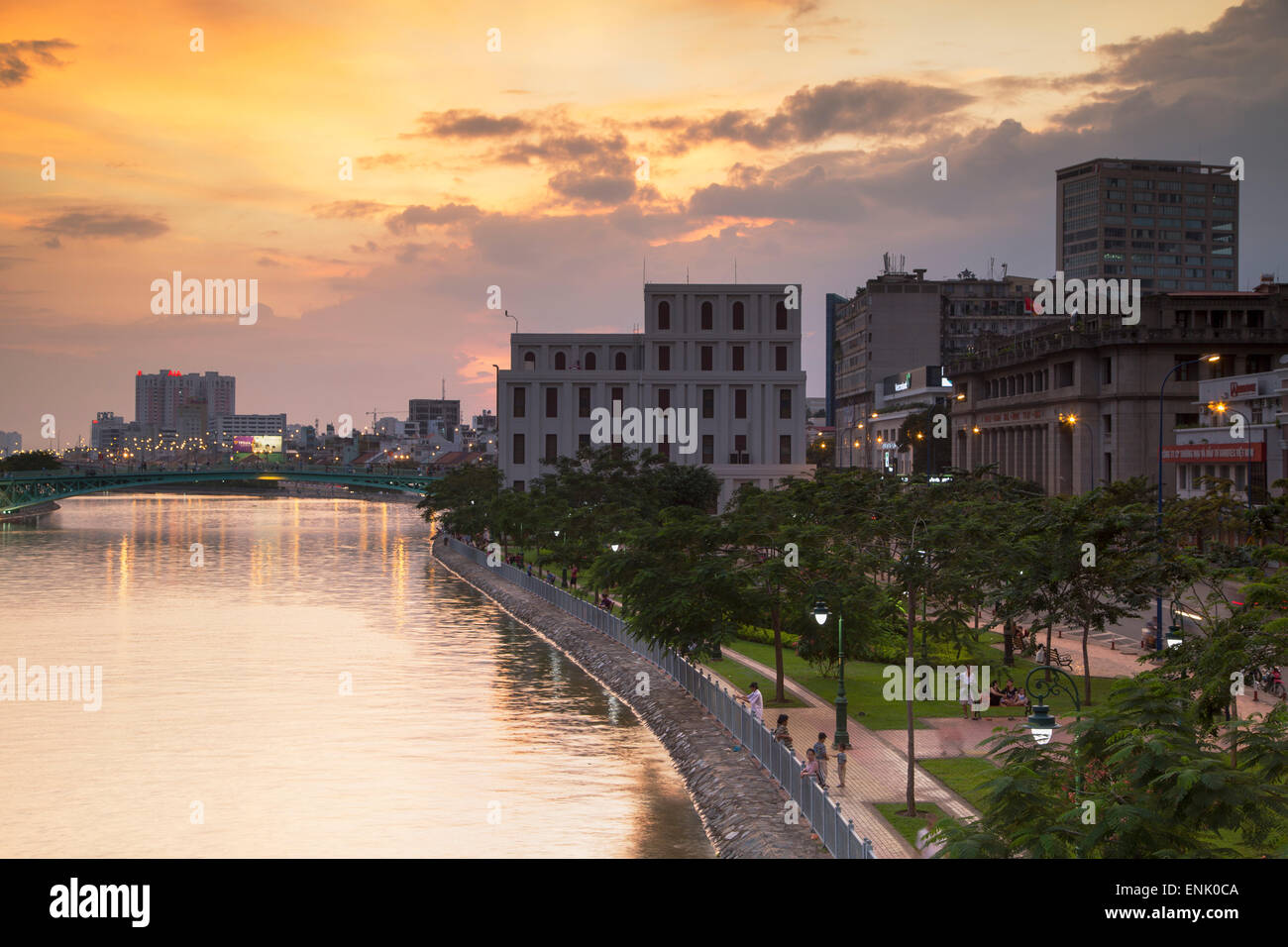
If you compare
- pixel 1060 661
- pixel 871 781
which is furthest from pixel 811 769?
pixel 1060 661

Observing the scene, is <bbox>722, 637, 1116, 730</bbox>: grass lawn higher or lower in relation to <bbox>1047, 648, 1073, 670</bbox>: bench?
lower

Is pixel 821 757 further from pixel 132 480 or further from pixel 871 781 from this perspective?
pixel 132 480

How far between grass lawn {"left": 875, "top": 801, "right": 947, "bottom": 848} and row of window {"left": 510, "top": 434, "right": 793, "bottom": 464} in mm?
92068

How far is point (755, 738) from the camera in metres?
30.3

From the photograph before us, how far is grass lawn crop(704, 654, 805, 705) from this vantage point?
3844cm

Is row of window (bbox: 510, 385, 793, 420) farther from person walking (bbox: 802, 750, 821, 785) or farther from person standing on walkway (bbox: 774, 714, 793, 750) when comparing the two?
person walking (bbox: 802, 750, 821, 785)

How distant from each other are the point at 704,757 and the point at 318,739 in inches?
573

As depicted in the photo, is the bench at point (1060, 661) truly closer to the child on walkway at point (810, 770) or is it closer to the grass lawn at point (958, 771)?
the grass lawn at point (958, 771)

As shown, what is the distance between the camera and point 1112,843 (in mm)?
14164

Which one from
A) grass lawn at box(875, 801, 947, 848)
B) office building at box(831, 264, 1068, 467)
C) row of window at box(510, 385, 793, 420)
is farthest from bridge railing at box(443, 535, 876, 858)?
office building at box(831, 264, 1068, 467)
